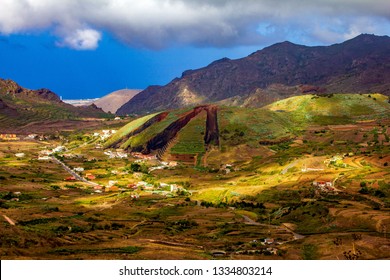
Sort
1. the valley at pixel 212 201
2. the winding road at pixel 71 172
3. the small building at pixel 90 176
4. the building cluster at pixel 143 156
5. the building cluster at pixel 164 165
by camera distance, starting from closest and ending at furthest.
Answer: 1. the valley at pixel 212 201
2. the winding road at pixel 71 172
3. the small building at pixel 90 176
4. the building cluster at pixel 164 165
5. the building cluster at pixel 143 156

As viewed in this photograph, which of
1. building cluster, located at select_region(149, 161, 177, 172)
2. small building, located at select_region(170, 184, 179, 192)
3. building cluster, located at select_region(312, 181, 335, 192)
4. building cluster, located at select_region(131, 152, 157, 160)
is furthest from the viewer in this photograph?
building cluster, located at select_region(131, 152, 157, 160)

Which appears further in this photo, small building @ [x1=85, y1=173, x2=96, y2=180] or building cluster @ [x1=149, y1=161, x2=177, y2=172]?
building cluster @ [x1=149, y1=161, x2=177, y2=172]

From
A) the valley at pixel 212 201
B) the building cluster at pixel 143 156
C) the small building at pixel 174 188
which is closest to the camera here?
the valley at pixel 212 201

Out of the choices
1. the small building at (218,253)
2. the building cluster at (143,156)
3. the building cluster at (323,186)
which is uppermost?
the building cluster at (143,156)

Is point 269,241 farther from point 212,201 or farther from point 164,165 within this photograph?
point 164,165

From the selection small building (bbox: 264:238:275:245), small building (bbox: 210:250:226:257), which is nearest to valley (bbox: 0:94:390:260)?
small building (bbox: 210:250:226:257)

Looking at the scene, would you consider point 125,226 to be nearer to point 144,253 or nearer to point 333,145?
point 144,253

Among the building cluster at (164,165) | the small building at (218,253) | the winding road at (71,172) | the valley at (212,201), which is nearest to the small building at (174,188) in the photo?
the valley at (212,201)

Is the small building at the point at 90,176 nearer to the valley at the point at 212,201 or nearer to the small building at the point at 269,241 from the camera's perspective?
the valley at the point at 212,201

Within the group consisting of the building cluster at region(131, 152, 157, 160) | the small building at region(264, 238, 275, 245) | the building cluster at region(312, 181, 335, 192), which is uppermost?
the building cluster at region(131, 152, 157, 160)

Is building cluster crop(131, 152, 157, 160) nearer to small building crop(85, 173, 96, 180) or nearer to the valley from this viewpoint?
the valley
